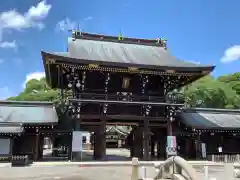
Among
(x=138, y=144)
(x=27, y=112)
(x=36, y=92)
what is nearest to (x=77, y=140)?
(x=27, y=112)

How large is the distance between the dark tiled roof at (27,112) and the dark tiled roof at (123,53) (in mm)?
5898

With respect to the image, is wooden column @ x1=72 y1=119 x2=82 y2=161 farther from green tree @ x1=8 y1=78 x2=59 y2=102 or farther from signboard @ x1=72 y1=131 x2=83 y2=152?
green tree @ x1=8 y1=78 x2=59 y2=102

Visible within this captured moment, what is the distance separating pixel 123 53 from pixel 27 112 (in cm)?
1050

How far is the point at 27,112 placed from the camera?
27.0m

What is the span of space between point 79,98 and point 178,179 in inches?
643

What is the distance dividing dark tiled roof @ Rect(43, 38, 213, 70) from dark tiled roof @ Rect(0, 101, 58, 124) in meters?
5.90

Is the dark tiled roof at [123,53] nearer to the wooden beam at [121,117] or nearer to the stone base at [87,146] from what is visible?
the wooden beam at [121,117]

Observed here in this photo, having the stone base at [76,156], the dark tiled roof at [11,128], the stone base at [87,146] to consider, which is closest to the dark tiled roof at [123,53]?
the dark tiled roof at [11,128]

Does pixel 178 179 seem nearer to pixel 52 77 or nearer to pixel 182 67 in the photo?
pixel 182 67

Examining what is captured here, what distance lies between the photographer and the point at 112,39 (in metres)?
30.3

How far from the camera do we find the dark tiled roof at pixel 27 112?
25.3m

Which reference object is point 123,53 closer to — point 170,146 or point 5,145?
point 170,146

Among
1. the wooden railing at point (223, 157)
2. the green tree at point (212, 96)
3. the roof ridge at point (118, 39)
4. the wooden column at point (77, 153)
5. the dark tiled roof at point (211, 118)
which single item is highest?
the roof ridge at point (118, 39)

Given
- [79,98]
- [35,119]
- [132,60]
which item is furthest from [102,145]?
[132,60]
